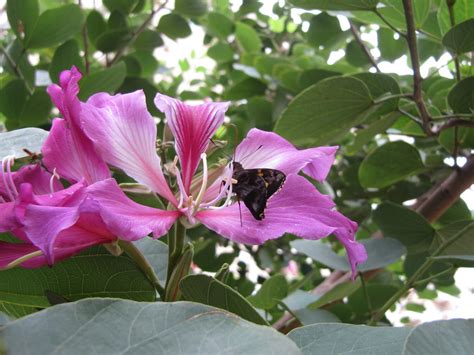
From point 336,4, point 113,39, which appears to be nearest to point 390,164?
point 336,4

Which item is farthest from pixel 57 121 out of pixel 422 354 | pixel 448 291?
pixel 448 291

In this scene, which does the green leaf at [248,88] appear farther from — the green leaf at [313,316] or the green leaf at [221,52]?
the green leaf at [313,316]

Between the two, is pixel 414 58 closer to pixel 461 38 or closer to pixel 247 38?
pixel 461 38

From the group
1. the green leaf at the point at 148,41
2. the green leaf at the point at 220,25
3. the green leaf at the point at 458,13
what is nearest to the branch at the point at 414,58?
the green leaf at the point at 458,13

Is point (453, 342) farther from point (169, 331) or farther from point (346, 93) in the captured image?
point (346, 93)

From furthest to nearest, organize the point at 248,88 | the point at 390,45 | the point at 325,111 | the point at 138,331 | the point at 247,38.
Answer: the point at 247,38, the point at 248,88, the point at 390,45, the point at 325,111, the point at 138,331

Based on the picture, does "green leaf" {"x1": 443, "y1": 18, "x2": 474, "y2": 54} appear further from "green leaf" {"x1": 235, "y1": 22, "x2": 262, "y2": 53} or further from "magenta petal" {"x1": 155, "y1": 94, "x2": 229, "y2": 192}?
"green leaf" {"x1": 235, "y1": 22, "x2": 262, "y2": 53}
